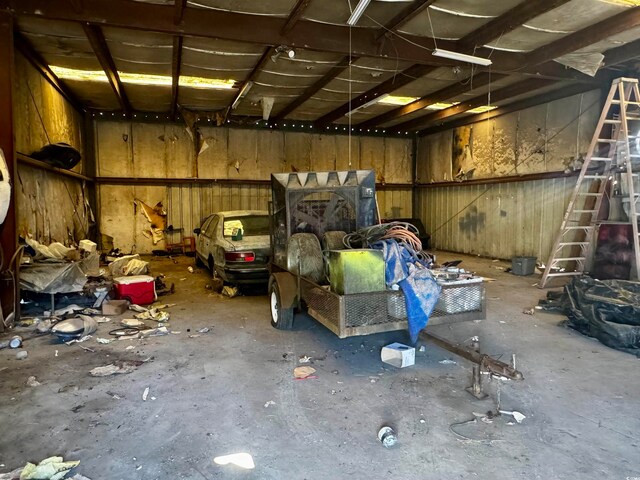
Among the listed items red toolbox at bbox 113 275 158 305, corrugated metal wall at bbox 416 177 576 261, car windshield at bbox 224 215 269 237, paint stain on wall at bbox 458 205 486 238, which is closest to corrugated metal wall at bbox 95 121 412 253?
corrugated metal wall at bbox 416 177 576 261

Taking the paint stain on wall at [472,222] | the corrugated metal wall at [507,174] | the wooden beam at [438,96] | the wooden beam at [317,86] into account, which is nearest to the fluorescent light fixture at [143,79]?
the wooden beam at [317,86]

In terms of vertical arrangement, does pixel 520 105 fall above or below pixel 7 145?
above

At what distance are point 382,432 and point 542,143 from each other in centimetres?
932

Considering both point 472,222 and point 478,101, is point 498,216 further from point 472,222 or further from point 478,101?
point 478,101

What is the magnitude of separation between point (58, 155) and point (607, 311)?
8.80 meters

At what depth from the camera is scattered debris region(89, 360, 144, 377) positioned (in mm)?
3717

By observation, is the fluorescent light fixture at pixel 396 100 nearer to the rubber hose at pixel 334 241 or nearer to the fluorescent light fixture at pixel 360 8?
the fluorescent light fixture at pixel 360 8

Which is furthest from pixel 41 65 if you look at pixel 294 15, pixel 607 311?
pixel 607 311

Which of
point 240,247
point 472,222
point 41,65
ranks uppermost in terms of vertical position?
point 41,65

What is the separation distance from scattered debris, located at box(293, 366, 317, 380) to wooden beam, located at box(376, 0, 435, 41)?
4.76 m

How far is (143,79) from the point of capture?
869 centimetres

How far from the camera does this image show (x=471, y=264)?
10.5 m

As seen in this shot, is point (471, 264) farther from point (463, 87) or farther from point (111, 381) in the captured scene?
point (111, 381)

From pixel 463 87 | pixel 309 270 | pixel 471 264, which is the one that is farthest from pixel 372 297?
pixel 471 264
